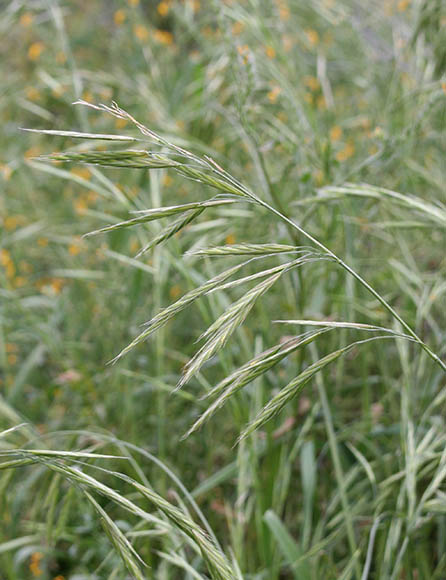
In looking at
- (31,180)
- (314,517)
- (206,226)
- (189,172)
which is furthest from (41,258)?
(189,172)

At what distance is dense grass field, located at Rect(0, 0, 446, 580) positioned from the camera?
3.07 feet

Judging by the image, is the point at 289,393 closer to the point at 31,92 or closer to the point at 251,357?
the point at 251,357

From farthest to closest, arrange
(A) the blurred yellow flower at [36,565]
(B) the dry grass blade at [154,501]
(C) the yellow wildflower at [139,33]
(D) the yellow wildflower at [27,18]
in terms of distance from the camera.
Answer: (C) the yellow wildflower at [139,33]
(D) the yellow wildflower at [27,18]
(A) the blurred yellow flower at [36,565]
(B) the dry grass blade at [154,501]

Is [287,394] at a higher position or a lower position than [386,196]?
lower

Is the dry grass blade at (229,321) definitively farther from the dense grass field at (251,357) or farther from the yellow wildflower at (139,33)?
the yellow wildflower at (139,33)

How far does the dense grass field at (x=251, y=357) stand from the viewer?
93cm

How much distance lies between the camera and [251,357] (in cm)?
120

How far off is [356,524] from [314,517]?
0.07m

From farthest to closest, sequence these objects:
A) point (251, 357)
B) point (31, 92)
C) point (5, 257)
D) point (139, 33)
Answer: point (139, 33) → point (5, 257) → point (31, 92) → point (251, 357)

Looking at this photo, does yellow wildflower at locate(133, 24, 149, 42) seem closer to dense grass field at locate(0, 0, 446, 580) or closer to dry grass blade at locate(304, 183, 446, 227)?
dense grass field at locate(0, 0, 446, 580)

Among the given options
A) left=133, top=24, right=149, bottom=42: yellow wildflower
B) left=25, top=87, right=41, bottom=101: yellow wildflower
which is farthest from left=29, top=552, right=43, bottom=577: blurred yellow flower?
left=133, top=24, right=149, bottom=42: yellow wildflower

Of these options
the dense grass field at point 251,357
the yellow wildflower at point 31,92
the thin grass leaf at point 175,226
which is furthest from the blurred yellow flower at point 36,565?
the yellow wildflower at point 31,92

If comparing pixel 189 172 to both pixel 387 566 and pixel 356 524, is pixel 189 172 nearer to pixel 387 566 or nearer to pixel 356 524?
pixel 387 566

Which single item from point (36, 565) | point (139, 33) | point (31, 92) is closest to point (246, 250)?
point (36, 565)
